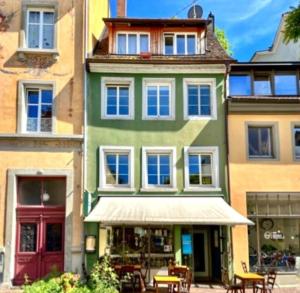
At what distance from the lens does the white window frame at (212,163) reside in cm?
1873

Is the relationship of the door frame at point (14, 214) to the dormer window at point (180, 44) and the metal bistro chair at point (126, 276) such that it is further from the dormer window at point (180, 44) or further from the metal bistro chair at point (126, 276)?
the dormer window at point (180, 44)

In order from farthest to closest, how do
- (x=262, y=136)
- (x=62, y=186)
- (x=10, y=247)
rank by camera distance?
(x=262, y=136) < (x=62, y=186) < (x=10, y=247)

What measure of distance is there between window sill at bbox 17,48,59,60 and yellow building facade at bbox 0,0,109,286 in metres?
0.04

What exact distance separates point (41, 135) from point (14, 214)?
351cm

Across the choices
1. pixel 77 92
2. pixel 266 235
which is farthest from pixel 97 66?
pixel 266 235

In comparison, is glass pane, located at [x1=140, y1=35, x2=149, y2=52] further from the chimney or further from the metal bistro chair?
the metal bistro chair

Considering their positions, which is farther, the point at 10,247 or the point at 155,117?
the point at 155,117

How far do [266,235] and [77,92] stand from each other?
417 inches

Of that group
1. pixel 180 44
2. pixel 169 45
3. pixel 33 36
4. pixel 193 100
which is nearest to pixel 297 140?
pixel 193 100

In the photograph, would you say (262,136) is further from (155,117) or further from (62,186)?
(62,186)

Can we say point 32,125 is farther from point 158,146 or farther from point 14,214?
point 158,146

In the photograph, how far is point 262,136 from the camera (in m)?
19.6

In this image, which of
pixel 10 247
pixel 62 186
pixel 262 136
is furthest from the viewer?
pixel 262 136

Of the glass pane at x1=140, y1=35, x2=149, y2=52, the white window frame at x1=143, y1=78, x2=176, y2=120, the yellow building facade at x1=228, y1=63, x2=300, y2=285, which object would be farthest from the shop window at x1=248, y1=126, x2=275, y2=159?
the glass pane at x1=140, y1=35, x2=149, y2=52
